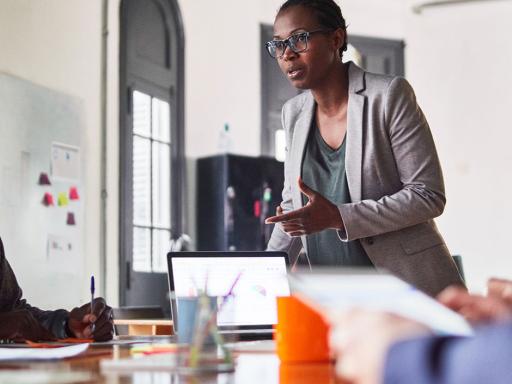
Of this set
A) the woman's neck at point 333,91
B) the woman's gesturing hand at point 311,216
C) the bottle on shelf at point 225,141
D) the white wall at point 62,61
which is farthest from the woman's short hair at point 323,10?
the bottle on shelf at point 225,141

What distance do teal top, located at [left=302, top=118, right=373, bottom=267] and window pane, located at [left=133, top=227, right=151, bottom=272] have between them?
3.17m

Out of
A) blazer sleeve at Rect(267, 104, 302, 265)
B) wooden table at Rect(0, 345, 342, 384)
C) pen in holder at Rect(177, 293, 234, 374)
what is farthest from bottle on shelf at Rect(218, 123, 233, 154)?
pen in holder at Rect(177, 293, 234, 374)

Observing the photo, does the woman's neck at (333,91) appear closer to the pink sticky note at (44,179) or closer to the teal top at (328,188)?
the teal top at (328,188)

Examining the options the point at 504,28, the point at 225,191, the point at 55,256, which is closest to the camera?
the point at 55,256

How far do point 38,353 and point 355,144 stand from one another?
1.06m

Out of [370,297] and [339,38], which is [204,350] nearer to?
[370,297]

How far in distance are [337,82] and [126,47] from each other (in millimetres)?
3272

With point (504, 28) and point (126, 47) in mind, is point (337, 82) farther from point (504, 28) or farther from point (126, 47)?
point (504, 28)

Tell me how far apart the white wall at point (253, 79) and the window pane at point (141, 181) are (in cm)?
27

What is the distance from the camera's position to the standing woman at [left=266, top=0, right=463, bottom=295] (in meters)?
2.12

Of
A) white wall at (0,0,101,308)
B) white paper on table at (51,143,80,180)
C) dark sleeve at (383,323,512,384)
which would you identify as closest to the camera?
dark sleeve at (383,323,512,384)

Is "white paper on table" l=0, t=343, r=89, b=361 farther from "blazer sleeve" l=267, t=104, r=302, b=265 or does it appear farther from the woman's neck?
the woman's neck

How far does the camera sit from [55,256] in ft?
15.1

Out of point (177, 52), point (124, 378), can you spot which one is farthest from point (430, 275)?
point (177, 52)
